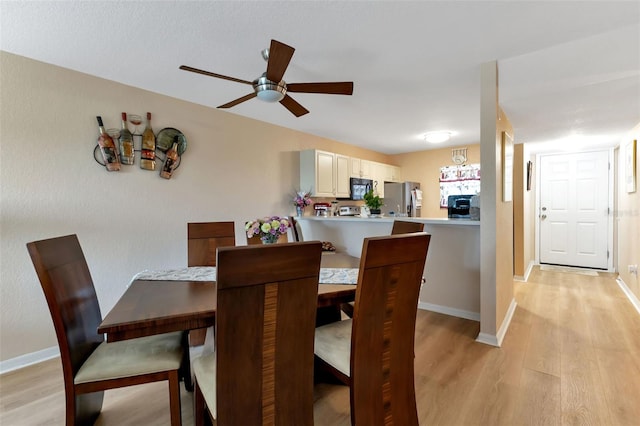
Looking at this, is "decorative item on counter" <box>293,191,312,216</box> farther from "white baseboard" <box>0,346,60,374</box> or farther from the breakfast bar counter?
"white baseboard" <box>0,346,60,374</box>

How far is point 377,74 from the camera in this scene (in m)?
2.43

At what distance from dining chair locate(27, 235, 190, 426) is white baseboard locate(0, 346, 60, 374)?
116cm

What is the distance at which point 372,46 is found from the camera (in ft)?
6.56

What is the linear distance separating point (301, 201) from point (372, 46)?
237 centimetres

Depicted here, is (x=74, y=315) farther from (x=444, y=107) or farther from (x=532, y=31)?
(x=444, y=107)

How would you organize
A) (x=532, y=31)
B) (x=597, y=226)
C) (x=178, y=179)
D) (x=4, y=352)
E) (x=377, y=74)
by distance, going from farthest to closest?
(x=597, y=226)
(x=178, y=179)
(x=377, y=74)
(x=4, y=352)
(x=532, y=31)

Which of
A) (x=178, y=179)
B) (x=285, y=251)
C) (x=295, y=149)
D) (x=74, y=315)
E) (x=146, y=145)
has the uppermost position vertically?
(x=295, y=149)

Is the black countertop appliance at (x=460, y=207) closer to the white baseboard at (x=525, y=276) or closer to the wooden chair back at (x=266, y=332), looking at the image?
the wooden chair back at (x=266, y=332)

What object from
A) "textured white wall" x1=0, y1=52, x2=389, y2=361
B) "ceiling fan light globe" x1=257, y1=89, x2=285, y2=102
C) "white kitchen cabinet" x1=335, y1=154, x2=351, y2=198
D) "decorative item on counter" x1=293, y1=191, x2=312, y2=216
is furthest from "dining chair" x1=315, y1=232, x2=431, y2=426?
"white kitchen cabinet" x1=335, y1=154, x2=351, y2=198

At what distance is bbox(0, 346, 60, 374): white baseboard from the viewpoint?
204 cm

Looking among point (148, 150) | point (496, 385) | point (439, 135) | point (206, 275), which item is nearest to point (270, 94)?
point (206, 275)

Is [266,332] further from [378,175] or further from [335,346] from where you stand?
[378,175]

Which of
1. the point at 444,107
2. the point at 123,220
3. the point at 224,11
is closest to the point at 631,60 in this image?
the point at 444,107

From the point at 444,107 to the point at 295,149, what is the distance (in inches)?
80.4
